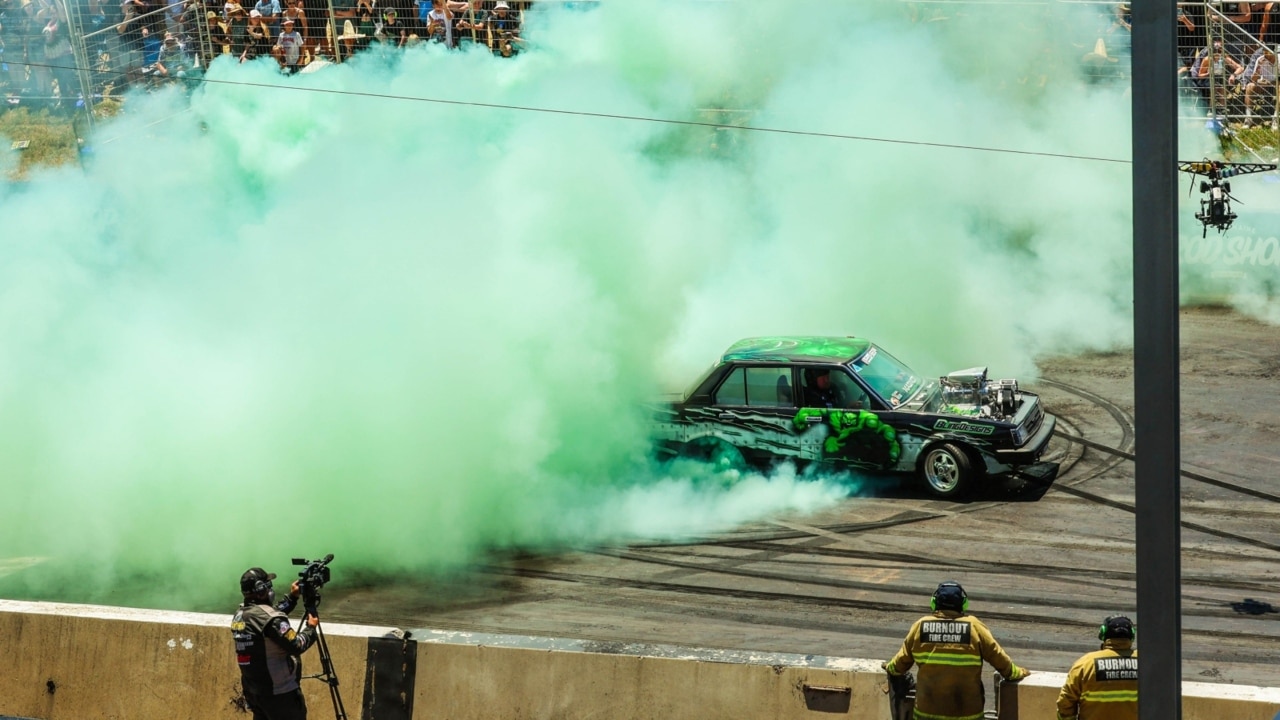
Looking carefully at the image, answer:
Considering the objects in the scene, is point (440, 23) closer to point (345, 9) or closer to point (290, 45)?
point (345, 9)

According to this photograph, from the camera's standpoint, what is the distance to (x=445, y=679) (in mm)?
6812

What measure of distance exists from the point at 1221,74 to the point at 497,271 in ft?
32.9

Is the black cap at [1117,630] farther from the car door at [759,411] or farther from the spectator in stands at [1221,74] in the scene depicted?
the spectator in stands at [1221,74]

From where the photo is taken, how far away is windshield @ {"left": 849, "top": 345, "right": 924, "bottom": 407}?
1116 cm

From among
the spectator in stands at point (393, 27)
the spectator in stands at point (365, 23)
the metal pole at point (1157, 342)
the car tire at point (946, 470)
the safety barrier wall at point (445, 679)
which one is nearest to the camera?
the metal pole at point (1157, 342)

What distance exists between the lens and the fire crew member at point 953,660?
5.63m

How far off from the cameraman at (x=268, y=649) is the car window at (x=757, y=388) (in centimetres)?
554

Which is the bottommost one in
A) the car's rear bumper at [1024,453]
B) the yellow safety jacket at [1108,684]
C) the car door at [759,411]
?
the yellow safety jacket at [1108,684]

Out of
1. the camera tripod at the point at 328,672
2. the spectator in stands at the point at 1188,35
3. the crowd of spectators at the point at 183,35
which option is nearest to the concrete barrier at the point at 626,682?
the camera tripod at the point at 328,672

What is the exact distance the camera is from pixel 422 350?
11.2 m

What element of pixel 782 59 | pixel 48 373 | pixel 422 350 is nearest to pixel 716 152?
pixel 782 59

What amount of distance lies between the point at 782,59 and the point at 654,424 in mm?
6455

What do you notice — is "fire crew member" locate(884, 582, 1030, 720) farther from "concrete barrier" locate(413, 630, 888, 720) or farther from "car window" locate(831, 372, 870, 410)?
"car window" locate(831, 372, 870, 410)

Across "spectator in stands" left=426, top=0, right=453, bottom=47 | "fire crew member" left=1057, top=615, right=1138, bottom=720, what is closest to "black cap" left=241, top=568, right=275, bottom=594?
"fire crew member" left=1057, top=615, right=1138, bottom=720
